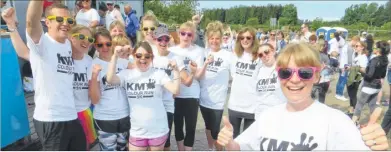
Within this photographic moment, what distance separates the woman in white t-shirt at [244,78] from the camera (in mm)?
3781

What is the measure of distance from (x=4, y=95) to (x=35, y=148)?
3.22ft

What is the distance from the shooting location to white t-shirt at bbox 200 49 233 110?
13.2 feet

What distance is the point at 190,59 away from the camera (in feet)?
12.9

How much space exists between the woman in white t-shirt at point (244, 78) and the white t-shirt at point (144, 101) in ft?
3.61

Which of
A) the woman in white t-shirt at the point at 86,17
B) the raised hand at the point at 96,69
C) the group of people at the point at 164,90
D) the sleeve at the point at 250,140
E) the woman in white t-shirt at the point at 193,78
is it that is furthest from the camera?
the woman in white t-shirt at the point at 86,17

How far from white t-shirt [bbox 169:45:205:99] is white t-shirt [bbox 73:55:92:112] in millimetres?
1198

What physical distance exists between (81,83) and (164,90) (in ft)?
2.99

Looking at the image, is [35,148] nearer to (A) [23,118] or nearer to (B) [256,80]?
(A) [23,118]

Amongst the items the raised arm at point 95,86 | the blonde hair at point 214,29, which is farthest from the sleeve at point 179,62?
the raised arm at point 95,86

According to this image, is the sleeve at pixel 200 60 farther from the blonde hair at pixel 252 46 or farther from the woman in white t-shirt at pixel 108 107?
the woman in white t-shirt at pixel 108 107

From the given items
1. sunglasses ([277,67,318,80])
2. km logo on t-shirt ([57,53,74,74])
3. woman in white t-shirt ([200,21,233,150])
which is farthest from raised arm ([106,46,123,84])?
sunglasses ([277,67,318,80])

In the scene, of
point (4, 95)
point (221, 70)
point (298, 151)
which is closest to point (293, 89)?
point (298, 151)

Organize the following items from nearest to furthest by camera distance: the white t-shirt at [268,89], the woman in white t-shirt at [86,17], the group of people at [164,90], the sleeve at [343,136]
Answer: the sleeve at [343,136], the group of people at [164,90], the white t-shirt at [268,89], the woman in white t-shirt at [86,17]

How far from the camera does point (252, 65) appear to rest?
12.4ft
